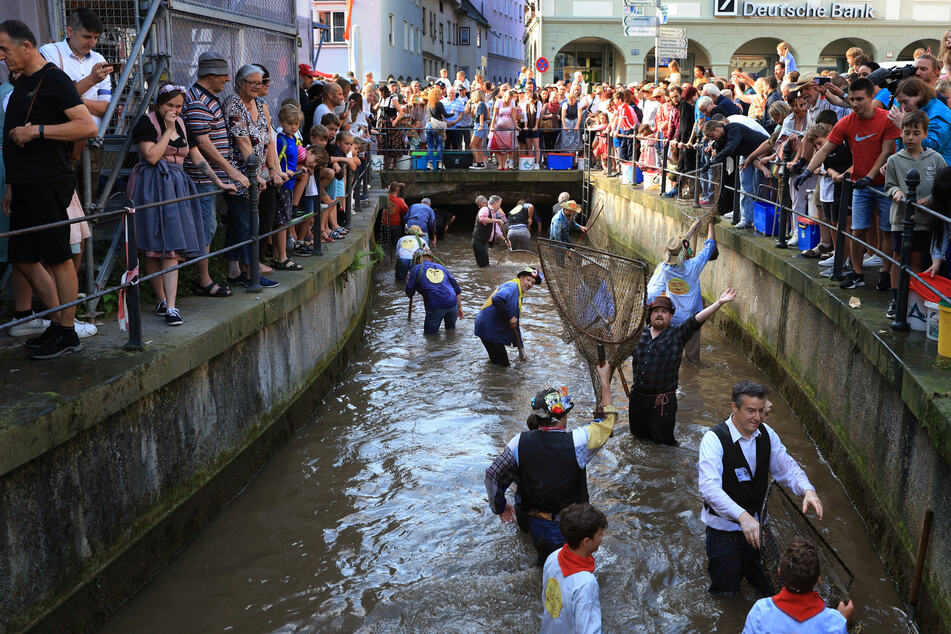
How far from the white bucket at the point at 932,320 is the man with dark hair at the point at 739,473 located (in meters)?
1.82

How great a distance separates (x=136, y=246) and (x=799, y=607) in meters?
4.67

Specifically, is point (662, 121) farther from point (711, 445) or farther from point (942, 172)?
point (711, 445)

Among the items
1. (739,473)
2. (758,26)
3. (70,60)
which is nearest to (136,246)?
(70,60)

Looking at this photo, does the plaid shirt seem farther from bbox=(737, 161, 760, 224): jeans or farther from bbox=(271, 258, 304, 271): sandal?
bbox=(737, 161, 760, 224): jeans

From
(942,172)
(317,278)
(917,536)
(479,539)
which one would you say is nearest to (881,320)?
(942,172)

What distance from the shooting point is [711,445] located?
19.0 ft

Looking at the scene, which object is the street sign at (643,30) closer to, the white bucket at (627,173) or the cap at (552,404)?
the white bucket at (627,173)

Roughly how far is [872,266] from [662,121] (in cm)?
980

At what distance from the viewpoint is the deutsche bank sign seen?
37.4 m

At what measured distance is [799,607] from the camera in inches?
175

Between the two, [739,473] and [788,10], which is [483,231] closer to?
[739,473]

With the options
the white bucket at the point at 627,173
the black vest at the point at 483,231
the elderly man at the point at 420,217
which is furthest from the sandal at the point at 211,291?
the white bucket at the point at 627,173

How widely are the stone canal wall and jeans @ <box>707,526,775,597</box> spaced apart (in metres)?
0.69

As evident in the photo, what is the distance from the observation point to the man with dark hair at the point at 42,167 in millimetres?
5957
